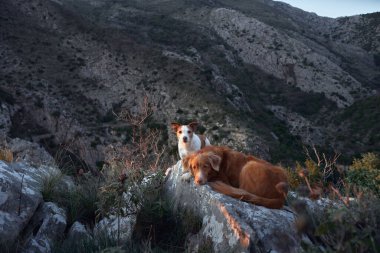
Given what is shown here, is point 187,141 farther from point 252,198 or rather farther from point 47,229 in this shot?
point 47,229

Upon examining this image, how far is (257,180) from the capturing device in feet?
18.8

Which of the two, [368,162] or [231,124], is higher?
[368,162]

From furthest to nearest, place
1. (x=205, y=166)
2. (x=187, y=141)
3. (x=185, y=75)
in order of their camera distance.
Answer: (x=185, y=75), (x=187, y=141), (x=205, y=166)

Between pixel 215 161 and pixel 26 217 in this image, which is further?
pixel 215 161

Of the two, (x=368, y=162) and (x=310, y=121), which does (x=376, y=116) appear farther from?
(x=368, y=162)

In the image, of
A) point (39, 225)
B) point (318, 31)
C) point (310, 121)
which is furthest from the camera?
point (318, 31)

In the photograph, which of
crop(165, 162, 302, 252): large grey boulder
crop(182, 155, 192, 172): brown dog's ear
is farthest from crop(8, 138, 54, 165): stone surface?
crop(165, 162, 302, 252): large grey boulder

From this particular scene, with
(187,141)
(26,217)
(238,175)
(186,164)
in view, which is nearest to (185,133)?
(187,141)

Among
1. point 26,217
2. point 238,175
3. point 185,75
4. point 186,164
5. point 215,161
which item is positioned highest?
point 215,161

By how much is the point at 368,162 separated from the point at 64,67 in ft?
126

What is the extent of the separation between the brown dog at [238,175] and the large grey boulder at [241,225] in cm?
15

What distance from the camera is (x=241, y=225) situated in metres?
4.88

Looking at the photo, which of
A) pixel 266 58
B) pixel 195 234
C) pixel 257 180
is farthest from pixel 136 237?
pixel 266 58

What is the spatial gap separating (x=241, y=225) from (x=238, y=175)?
140 cm
